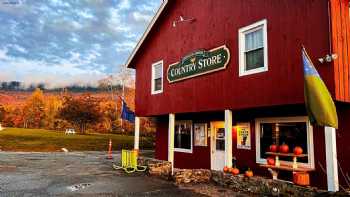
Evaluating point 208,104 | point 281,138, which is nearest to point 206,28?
point 208,104

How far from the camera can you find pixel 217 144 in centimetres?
1526

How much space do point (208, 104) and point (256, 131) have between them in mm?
2171

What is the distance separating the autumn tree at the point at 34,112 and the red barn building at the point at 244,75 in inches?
3344

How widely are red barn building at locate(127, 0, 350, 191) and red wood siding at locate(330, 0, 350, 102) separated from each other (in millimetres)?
27

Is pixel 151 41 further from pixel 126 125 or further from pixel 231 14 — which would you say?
pixel 126 125

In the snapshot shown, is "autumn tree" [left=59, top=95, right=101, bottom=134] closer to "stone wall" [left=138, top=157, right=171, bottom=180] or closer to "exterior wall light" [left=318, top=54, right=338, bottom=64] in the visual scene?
"stone wall" [left=138, top=157, right=171, bottom=180]

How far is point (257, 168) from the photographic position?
1270 centimetres

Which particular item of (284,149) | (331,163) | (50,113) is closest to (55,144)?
(284,149)

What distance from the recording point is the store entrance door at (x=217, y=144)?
14.9m

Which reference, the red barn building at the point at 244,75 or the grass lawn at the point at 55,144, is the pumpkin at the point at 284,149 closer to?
the red barn building at the point at 244,75

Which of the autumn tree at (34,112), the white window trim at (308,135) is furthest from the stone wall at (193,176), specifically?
the autumn tree at (34,112)

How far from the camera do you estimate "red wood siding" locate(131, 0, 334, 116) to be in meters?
9.30

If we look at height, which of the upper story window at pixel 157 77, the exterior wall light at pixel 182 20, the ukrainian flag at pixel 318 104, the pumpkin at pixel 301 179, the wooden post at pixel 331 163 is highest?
the exterior wall light at pixel 182 20

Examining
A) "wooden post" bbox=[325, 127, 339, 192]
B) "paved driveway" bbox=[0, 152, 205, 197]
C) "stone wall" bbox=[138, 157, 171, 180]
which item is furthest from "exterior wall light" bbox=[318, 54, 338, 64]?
"stone wall" bbox=[138, 157, 171, 180]
